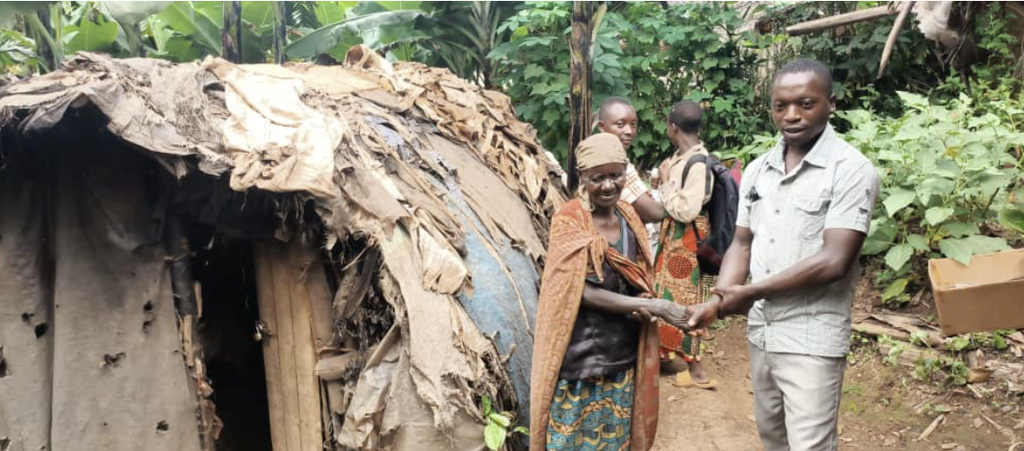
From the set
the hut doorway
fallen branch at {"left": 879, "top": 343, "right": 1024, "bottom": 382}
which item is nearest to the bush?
fallen branch at {"left": 879, "top": 343, "right": 1024, "bottom": 382}

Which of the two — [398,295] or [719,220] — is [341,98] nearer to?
[398,295]

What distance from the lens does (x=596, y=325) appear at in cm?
266

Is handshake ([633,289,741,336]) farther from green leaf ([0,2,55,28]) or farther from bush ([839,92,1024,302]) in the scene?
green leaf ([0,2,55,28])

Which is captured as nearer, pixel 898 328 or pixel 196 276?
pixel 196 276

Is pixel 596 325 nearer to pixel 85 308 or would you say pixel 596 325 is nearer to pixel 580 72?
pixel 85 308

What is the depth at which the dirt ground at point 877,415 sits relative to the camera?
388cm

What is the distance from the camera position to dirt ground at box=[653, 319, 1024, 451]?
388 centimetres

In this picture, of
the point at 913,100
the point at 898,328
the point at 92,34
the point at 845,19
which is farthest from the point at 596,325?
Answer: the point at 92,34

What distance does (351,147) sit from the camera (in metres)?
3.38

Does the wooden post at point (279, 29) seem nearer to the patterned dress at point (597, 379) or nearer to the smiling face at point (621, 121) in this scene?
the smiling face at point (621, 121)

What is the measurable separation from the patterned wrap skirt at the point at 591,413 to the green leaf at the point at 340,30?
560 centimetres

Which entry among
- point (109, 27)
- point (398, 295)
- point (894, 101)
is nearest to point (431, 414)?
point (398, 295)

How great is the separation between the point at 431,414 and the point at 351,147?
134 centimetres

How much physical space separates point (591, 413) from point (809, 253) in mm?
1006
